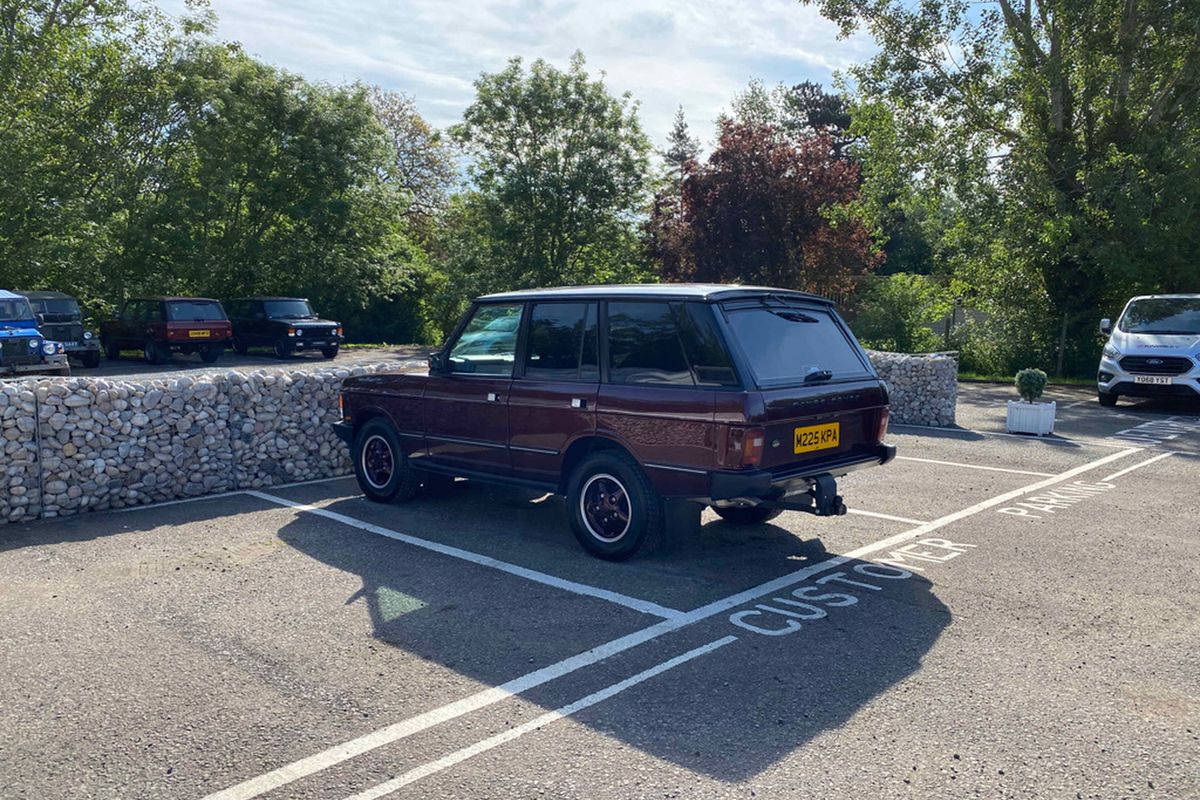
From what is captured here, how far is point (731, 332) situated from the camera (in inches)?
232

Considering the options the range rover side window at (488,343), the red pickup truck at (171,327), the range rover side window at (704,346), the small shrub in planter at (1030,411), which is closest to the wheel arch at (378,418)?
the range rover side window at (488,343)

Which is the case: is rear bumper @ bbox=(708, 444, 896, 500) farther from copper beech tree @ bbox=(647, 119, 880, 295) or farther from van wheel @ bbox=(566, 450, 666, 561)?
copper beech tree @ bbox=(647, 119, 880, 295)

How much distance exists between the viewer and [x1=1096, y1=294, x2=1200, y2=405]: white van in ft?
47.7

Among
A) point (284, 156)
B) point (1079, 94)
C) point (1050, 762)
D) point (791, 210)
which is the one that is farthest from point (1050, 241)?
point (284, 156)

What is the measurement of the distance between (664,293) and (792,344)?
974 mm

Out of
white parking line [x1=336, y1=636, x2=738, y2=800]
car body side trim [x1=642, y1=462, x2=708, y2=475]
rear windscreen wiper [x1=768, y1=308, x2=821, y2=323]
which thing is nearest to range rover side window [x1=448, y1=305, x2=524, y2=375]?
car body side trim [x1=642, y1=462, x2=708, y2=475]

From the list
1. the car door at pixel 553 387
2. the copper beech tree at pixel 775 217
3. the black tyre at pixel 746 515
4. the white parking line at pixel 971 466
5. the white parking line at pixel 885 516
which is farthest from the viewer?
the copper beech tree at pixel 775 217

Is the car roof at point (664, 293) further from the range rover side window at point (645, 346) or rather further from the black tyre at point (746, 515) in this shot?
the black tyre at point (746, 515)

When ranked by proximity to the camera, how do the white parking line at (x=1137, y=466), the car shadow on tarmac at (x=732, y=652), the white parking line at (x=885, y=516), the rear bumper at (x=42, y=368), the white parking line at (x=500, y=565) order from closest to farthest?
the car shadow on tarmac at (x=732, y=652)
the white parking line at (x=500, y=565)
the white parking line at (x=885, y=516)
the white parking line at (x=1137, y=466)
the rear bumper at (x=42, y=368)

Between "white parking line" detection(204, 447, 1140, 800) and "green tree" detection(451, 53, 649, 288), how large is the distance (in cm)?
2425

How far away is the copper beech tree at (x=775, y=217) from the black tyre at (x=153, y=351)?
15.1 metres

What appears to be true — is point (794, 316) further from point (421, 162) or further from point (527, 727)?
point (421, 162)

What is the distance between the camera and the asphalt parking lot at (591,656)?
3615 mm

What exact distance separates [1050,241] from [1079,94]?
3.99m
